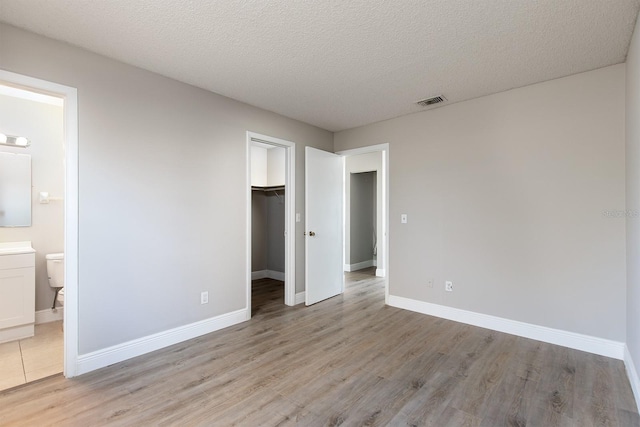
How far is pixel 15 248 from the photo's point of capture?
3107 mm

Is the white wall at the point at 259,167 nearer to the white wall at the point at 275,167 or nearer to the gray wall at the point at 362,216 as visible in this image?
the white wall at the point at 275,167

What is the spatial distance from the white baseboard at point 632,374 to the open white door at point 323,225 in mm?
3073

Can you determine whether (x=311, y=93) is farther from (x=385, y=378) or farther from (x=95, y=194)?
(x=385, y=378)

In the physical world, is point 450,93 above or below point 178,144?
above

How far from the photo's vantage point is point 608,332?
8.52 feet

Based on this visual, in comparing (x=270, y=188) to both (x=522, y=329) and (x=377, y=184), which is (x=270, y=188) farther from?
(x=522, y=329)

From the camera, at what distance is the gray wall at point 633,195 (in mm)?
1979

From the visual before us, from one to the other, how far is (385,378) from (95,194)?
8.90ft

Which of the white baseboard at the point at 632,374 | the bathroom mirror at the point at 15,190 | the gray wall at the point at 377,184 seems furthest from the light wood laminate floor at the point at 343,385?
the gray wall at the point at 377,184

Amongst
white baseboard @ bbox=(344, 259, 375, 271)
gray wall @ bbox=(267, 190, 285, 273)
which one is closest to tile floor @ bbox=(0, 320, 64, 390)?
gray wall @ bbox=(267, 190, 285, 273)

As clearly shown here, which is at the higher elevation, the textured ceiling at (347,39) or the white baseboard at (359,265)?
the textured ceiling at (347,39)

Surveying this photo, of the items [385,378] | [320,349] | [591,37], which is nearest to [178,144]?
[320,349]

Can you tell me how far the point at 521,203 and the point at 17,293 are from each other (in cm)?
512

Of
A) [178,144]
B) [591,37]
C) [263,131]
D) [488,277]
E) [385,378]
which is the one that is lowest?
[385,378]
